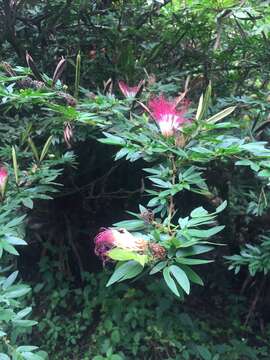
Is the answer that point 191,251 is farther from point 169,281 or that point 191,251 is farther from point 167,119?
point 167,119

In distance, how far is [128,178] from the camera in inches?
108

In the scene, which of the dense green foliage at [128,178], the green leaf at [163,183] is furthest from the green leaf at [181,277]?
the dense green foliage at [128,178]

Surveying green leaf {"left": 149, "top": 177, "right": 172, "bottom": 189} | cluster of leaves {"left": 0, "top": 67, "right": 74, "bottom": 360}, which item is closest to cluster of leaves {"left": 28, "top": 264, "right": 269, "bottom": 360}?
cluster of leaves {"left": 0, "top": 67, "right": 74, "bottom": 360}

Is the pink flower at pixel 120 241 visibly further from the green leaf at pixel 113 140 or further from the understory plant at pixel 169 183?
the green leaf at pixel 113 140

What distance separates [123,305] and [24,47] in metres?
1.49

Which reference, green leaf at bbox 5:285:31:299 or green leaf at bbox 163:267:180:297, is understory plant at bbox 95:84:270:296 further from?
green leaf at bbox 5:285:31:299

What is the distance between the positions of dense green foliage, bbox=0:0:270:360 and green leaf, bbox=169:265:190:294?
2.65ft

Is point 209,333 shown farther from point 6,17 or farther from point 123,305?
point 6,17

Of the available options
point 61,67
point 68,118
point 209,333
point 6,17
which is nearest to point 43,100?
point 68,118

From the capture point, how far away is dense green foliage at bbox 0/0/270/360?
85.0 inches

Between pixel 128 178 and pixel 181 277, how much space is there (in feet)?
5.21

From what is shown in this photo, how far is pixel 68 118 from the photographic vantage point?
1767 mm

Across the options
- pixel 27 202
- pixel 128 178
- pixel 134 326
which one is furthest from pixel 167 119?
pixel 134 326

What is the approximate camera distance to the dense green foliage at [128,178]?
7.09 feet
